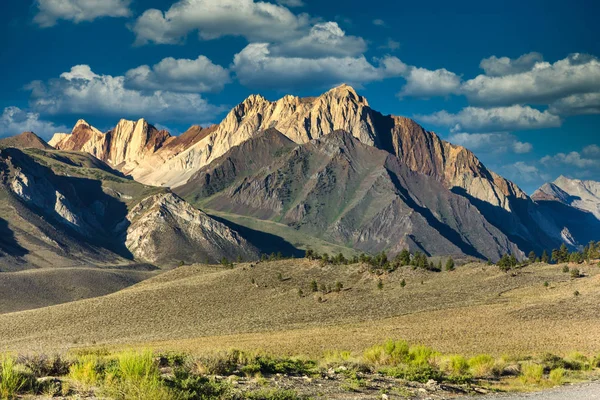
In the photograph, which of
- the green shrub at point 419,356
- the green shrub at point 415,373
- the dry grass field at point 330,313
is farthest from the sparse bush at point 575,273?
the green shrub at point 415,373

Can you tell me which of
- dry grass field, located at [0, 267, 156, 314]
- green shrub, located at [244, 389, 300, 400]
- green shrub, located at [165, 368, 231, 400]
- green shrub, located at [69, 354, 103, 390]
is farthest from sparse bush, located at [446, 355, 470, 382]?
dry grass field, located at [0, 267, 156, 314]

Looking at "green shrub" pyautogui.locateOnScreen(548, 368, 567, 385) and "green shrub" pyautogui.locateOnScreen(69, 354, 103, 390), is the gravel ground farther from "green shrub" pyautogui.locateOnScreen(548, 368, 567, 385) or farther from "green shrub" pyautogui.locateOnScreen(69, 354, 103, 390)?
"green shrub" pyautogui.locateOnScreen(69, 354, 103, 390)

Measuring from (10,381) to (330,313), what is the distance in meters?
71.3

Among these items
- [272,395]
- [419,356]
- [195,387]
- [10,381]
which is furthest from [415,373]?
[10,381]

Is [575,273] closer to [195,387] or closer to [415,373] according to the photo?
[415,373]

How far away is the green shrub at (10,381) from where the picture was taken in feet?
62.8

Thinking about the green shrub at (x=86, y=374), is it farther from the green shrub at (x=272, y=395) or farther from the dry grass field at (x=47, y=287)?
the dry grass field at (x=47, y=287)

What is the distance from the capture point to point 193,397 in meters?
20.2

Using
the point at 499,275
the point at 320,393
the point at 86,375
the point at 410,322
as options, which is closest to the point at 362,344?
the point at 410,322

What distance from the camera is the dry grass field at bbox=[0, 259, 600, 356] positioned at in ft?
191

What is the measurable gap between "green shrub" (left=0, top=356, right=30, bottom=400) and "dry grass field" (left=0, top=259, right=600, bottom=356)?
29.6 m

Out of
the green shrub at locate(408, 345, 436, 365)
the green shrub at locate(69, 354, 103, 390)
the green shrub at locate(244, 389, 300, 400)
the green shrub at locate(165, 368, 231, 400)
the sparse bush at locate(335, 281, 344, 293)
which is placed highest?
the green shrub at locate(69, 354, 103, 390)

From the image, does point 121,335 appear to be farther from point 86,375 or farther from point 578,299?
point 86,375

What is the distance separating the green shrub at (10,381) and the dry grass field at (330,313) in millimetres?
29579
